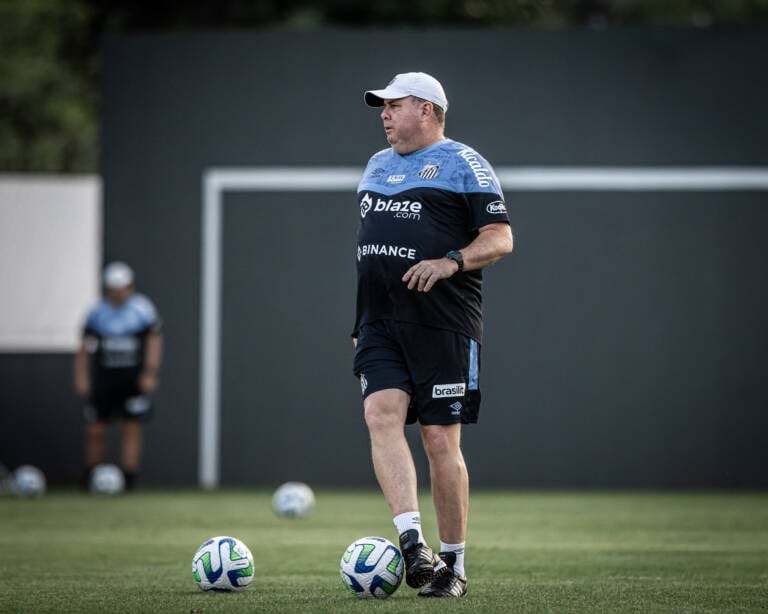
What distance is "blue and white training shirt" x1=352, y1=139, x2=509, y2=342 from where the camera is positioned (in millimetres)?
6184

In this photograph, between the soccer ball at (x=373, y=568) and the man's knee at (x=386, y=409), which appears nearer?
the soccer ball at (x=373, y=568)

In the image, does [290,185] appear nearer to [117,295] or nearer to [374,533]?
[117,295]

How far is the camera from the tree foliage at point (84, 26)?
2362 cm

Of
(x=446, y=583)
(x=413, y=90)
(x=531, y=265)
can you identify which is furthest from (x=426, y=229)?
(x=531, y=265)

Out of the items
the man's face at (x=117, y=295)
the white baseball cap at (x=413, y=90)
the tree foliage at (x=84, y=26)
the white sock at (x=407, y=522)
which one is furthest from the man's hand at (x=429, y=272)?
the tree foliage at (x=84, y=26)

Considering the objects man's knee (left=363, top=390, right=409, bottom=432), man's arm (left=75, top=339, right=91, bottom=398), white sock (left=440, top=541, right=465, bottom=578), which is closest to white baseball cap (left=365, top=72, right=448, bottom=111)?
man's knee (left=363, top=390, right=409, bottom=432)

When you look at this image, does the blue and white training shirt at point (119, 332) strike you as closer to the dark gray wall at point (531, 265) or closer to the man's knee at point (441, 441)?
the dark gray wall at point (531, 265)

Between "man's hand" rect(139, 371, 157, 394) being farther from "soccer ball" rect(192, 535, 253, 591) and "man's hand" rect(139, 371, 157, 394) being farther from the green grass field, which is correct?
"soccer ball" rect(192, 535, 253, 591)

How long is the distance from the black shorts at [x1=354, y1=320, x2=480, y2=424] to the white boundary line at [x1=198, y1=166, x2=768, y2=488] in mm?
8680

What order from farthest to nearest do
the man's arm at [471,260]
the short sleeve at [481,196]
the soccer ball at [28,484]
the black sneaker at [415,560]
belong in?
the soccer ball at [28,484]
the short sleeve at [481,196]
the man's arm at [471,260]
the black sneaker at [415,560]

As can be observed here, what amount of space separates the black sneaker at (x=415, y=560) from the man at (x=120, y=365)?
8.79 meters

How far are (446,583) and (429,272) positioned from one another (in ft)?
4.02

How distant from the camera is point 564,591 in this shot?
20.9 feet

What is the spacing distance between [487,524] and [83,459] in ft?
22.1
